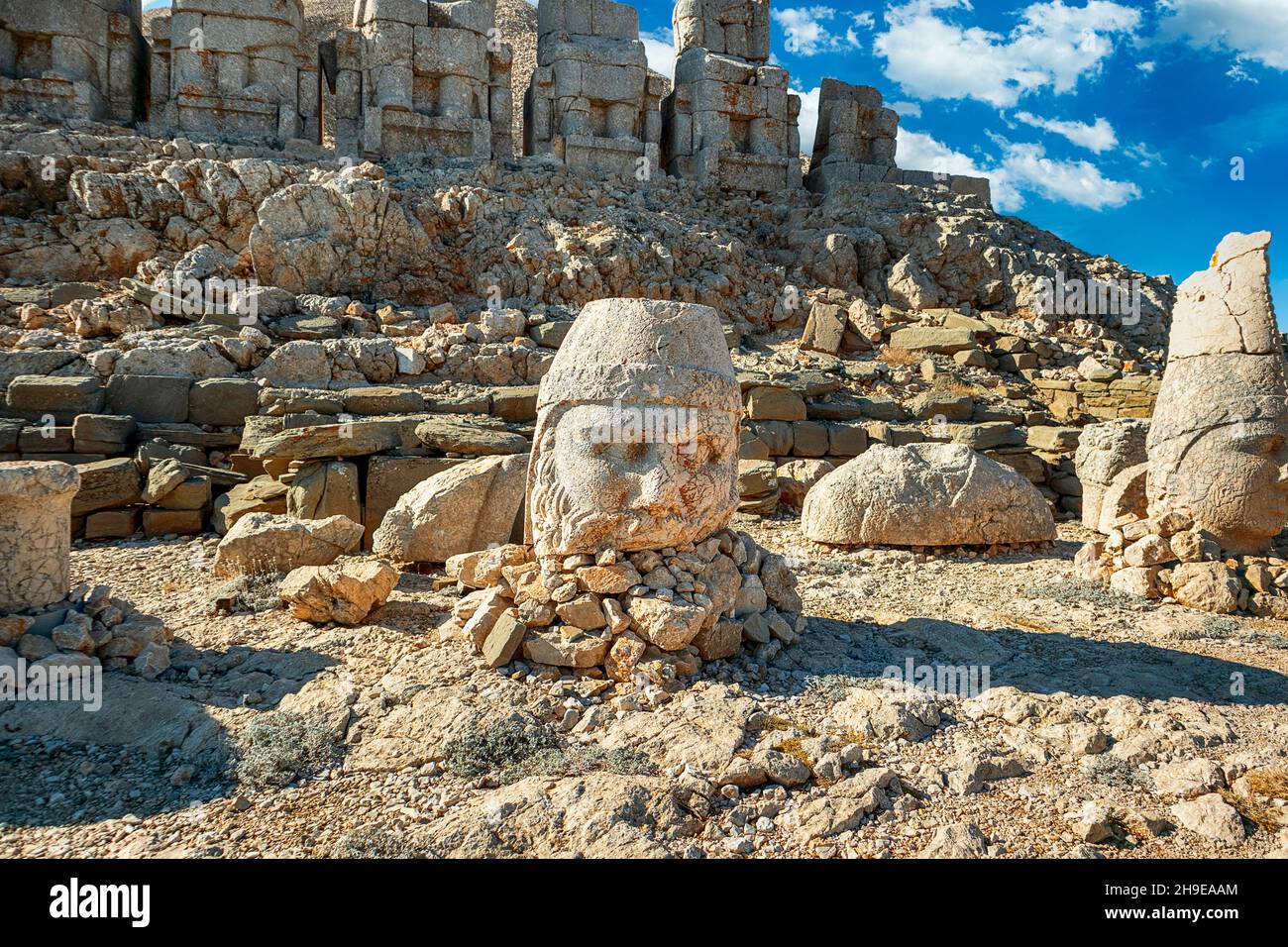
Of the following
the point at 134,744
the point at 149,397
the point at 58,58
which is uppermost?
the point at 58,58

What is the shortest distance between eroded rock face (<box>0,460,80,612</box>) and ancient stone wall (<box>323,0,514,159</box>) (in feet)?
51.1

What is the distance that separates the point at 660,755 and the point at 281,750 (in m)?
1.62

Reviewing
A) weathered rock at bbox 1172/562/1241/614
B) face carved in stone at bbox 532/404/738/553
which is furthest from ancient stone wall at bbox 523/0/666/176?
face carved in stone at bbox 532/404/738/553

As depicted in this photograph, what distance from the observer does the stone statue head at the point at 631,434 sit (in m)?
4.43

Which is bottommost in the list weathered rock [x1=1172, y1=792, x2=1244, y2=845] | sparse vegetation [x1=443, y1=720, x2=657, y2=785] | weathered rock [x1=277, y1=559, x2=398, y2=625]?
sparse vegetation [x1=443, y1=720, x2=657, y2=785]

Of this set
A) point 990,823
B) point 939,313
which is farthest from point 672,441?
point 939,313

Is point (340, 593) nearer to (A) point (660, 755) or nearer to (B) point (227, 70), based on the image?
(A) point (660, 755)

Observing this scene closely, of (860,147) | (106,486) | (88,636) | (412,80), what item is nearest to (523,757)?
(88,636)

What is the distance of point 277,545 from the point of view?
6.45 meters

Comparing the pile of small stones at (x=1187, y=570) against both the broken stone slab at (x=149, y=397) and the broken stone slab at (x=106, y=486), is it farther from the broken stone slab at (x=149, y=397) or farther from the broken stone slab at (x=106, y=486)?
the broken stone slab at (x=149, y=397)

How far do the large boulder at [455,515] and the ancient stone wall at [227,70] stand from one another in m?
14.3

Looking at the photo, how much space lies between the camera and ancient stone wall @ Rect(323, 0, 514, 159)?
18625mm

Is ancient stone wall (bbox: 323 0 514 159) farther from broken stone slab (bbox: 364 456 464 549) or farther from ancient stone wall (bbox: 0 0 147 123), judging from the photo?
broken stone slab (bbox: 364 456 464 549)

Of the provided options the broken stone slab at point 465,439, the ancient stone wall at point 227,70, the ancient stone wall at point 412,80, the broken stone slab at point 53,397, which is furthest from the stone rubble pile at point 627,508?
the ancient stone wall at point 227,70
